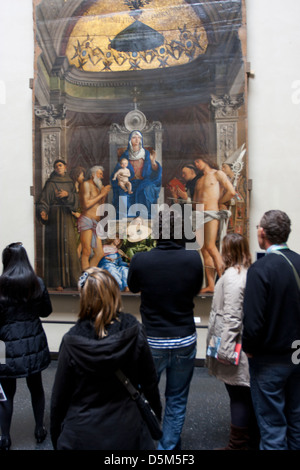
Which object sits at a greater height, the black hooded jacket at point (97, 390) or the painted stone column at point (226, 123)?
the painted stone column at point (226, 123)

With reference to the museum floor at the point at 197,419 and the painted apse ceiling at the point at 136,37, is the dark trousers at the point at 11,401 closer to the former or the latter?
the museum floor at the point at 197,419

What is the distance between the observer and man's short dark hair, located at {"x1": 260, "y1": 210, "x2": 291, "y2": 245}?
253 cm

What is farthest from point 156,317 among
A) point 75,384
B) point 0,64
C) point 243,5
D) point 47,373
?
point 0,64

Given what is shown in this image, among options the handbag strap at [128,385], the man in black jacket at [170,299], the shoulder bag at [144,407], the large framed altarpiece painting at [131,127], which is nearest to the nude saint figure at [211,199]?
the large framed altarpiece painting at [131,127]

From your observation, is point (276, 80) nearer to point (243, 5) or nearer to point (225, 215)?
point (243, 5)

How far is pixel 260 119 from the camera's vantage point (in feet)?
17.4

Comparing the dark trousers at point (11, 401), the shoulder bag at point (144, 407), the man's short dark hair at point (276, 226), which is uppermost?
the man's short dark hair at point (276, 226)

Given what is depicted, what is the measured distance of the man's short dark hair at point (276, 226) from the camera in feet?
8.31

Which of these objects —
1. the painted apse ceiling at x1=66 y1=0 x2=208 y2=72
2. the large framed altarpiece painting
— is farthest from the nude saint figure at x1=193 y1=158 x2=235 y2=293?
the painted apse ceiling at x1=66 y1=0 x2=208 y2=72

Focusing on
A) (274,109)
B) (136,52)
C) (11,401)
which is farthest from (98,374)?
(136,52)

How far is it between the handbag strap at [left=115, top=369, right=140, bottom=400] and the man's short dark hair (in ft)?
4.16

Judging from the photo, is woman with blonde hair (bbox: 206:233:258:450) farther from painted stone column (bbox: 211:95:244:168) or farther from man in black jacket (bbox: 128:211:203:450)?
painted stone column (bbox: 211:95:244:168)

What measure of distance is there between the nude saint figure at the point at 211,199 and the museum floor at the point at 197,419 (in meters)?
1.28

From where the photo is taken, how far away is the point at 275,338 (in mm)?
2439
